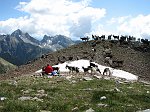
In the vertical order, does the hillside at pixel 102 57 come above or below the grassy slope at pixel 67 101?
above

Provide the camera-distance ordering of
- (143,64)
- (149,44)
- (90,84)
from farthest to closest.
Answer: (149,44), (143,64), (90,84)

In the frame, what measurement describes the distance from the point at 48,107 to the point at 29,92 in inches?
230

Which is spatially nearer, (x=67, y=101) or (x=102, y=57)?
(x=67, y=101)

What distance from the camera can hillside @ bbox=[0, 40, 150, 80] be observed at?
66213mm

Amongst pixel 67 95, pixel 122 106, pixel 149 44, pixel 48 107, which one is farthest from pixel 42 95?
pixel 149 44

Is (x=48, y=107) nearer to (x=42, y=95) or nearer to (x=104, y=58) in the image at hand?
(x=42, y=95)

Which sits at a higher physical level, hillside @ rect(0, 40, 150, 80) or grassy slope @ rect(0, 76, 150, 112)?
hillside @ rect(0, 40, 150, 80)

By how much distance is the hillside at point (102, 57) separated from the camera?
66213mm

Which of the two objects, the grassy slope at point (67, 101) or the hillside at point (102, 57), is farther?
the hillside at point (102, 57)

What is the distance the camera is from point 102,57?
71688 mm

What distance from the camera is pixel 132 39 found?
9025 cm

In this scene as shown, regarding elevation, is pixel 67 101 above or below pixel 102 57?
below

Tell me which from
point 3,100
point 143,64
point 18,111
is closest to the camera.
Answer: point 18,111

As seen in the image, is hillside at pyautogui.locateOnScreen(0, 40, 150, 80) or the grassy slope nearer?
the grassy slope
